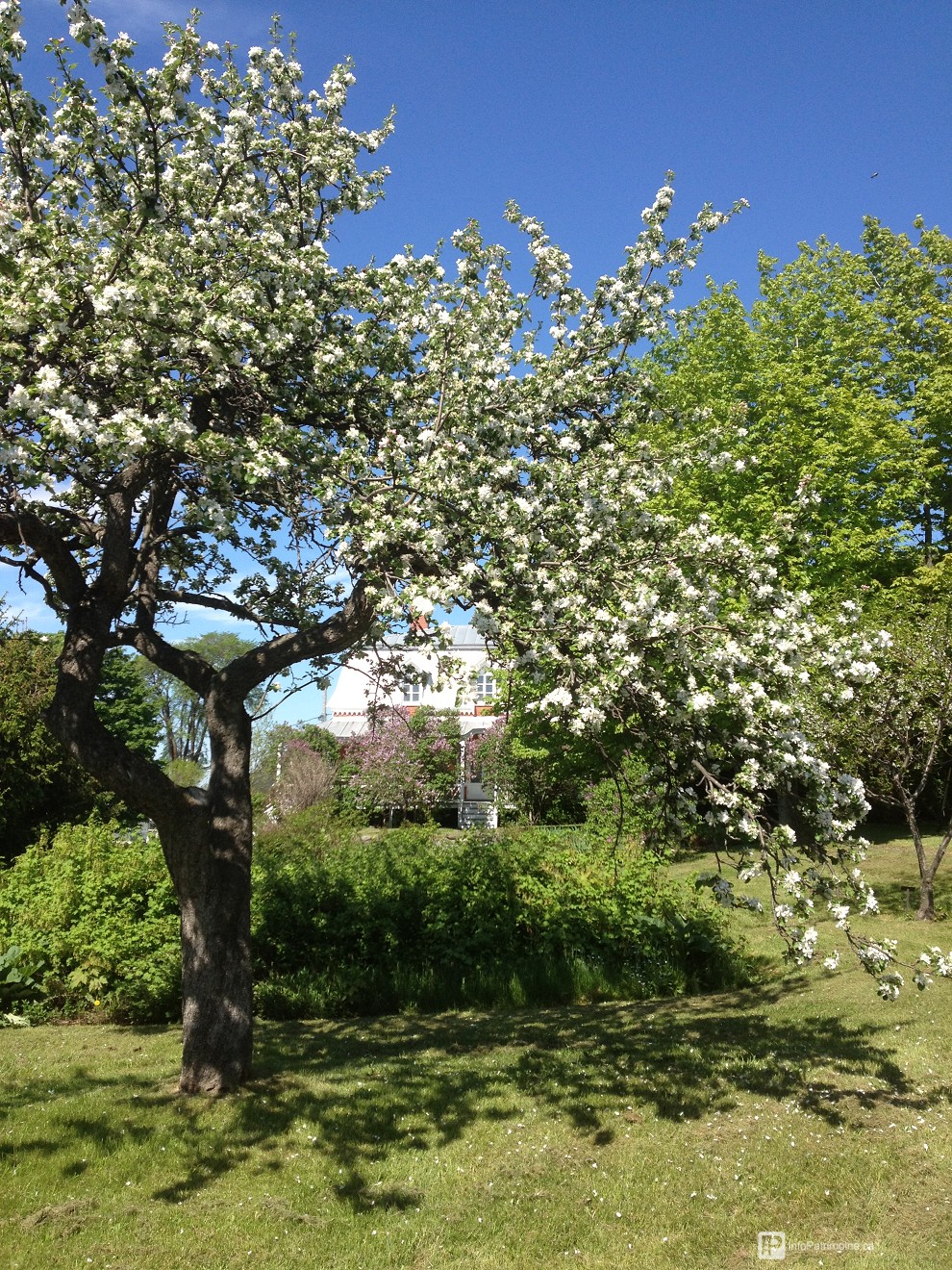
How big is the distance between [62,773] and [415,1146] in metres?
16.3

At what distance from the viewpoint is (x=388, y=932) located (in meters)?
12.0

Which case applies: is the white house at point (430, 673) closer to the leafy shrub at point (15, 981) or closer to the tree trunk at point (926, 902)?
the leafy shrub at point (15, 981)

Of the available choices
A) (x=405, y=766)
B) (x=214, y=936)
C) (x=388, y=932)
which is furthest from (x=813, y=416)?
(x=214, y=936)

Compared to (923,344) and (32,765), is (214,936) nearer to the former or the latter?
(32,765)

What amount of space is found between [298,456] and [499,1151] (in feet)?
18.3

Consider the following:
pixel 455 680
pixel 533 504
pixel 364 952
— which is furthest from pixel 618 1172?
pixel 364 952

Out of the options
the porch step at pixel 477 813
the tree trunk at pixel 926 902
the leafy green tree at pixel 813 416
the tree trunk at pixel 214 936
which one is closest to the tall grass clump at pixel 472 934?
the tree trunk at pixel 214 936

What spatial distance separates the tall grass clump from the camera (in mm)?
11609

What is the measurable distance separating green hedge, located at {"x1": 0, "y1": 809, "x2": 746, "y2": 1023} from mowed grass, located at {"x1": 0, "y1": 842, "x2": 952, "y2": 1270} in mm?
1758

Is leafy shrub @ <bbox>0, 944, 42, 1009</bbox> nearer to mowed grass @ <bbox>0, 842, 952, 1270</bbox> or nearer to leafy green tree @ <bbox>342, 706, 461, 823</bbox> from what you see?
mowed grass @ <bbox>0, 842, 952, 1270</bbox>

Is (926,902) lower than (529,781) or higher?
lower

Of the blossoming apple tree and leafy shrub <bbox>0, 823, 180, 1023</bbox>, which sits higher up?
the blossoming apple tree

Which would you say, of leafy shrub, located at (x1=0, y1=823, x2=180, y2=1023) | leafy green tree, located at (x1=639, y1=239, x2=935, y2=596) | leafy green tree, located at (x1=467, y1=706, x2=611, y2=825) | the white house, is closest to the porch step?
leafy green tree, located at (x1=467, y1=706, x2=611, y2=825)

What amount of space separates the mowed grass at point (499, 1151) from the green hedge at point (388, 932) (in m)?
1.76
